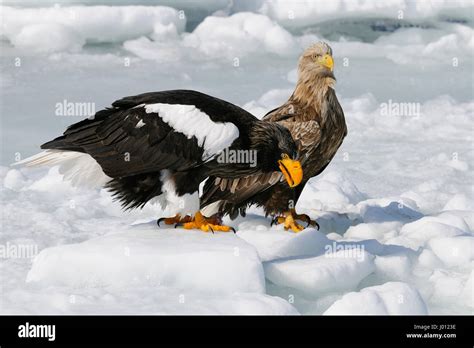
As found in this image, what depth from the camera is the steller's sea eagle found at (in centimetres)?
535

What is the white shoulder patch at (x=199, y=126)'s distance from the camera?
5.31m

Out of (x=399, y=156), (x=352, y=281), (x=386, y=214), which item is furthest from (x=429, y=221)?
(x=399, y=156)

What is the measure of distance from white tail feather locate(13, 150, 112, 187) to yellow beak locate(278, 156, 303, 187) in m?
1.36

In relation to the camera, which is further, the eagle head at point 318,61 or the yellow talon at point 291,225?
the eagle head at point 318,61

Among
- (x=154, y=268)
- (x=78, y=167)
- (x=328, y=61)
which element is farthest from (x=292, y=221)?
(x=78, y=167)

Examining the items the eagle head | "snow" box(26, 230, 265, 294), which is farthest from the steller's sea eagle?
the eagle head

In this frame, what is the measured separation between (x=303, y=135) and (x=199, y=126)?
128cm

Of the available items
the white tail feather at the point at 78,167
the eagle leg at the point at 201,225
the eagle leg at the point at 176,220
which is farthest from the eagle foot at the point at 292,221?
the white tail feather at the point at 78,167

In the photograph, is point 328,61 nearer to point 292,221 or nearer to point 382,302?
point 292,221

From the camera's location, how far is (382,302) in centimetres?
495

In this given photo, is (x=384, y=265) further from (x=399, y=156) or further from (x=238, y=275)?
(x=399, y=156)

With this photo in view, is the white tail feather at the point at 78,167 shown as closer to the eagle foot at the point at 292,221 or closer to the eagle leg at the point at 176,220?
the eagle leg at the point at 176,220

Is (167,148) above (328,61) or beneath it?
beneath

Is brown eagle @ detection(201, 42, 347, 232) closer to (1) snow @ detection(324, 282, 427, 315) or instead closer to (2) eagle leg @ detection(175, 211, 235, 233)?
(2) eagle leg @ detection(175, 211, 235, 233)
